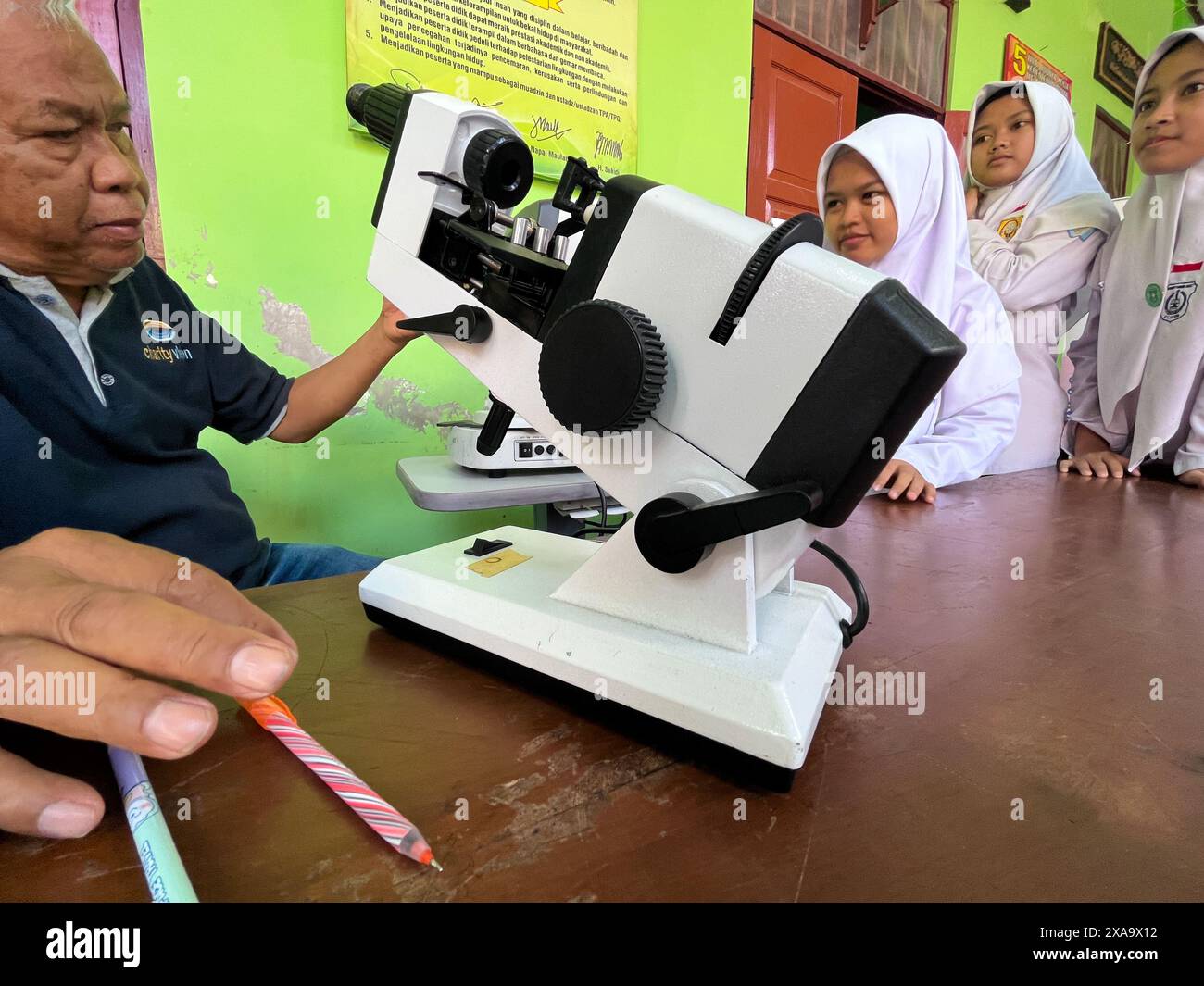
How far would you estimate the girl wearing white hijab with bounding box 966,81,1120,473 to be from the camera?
1634 mm

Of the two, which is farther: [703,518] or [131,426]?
[131,426]

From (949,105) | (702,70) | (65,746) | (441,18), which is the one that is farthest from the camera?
(949,105)

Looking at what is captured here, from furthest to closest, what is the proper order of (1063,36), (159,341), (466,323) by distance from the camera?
(1063,36) → (159,341) → (466,323)

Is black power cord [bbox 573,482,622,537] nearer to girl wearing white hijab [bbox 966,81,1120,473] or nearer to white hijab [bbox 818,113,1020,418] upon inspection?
white hijab [bbox 818,113,1020,418]

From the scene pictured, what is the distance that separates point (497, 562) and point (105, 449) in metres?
0.60

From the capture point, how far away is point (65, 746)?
36 cm

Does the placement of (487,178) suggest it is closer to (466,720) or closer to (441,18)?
(466,720)

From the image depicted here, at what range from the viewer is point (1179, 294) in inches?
55.2

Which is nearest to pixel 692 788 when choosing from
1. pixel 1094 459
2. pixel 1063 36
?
pixel 1094 459

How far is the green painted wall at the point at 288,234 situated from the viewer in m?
1.23

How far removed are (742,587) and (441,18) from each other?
173cm

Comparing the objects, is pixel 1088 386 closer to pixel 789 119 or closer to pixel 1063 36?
pixel 789 119

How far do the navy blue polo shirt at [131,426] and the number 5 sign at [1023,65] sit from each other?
4419mm
